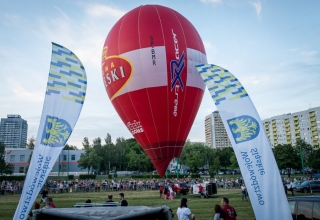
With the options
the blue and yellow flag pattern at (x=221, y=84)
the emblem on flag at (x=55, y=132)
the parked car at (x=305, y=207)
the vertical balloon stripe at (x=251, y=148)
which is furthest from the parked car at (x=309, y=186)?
the emblem on flag at (x=55, y=132)

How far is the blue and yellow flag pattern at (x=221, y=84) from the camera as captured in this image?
8.81 meters

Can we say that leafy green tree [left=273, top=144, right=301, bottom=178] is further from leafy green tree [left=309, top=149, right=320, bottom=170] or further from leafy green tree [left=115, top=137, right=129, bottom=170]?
leafy green tree [left=115, top=137, right=129, bottom=170]

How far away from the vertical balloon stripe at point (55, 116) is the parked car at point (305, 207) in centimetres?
648

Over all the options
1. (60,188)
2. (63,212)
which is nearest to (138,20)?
(63,212)

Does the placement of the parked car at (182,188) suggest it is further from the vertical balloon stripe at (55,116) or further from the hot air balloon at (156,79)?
the vertical balloon stripe at (55,116)

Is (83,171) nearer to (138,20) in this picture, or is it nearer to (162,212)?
(138,20)

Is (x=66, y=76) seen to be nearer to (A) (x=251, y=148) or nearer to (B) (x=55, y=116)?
(B) (x=55, y=116)

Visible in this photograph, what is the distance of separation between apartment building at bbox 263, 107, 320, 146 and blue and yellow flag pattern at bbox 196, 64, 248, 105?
12355cm

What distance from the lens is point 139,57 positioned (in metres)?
18.3

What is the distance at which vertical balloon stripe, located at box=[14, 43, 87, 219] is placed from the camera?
7.20 metres

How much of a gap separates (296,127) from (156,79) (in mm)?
129879

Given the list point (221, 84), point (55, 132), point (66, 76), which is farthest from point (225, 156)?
point (55, 132)

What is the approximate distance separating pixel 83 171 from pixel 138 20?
66903 mm

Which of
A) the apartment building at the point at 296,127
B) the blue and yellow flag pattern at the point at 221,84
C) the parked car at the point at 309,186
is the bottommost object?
the parked car at the point at 309,186
